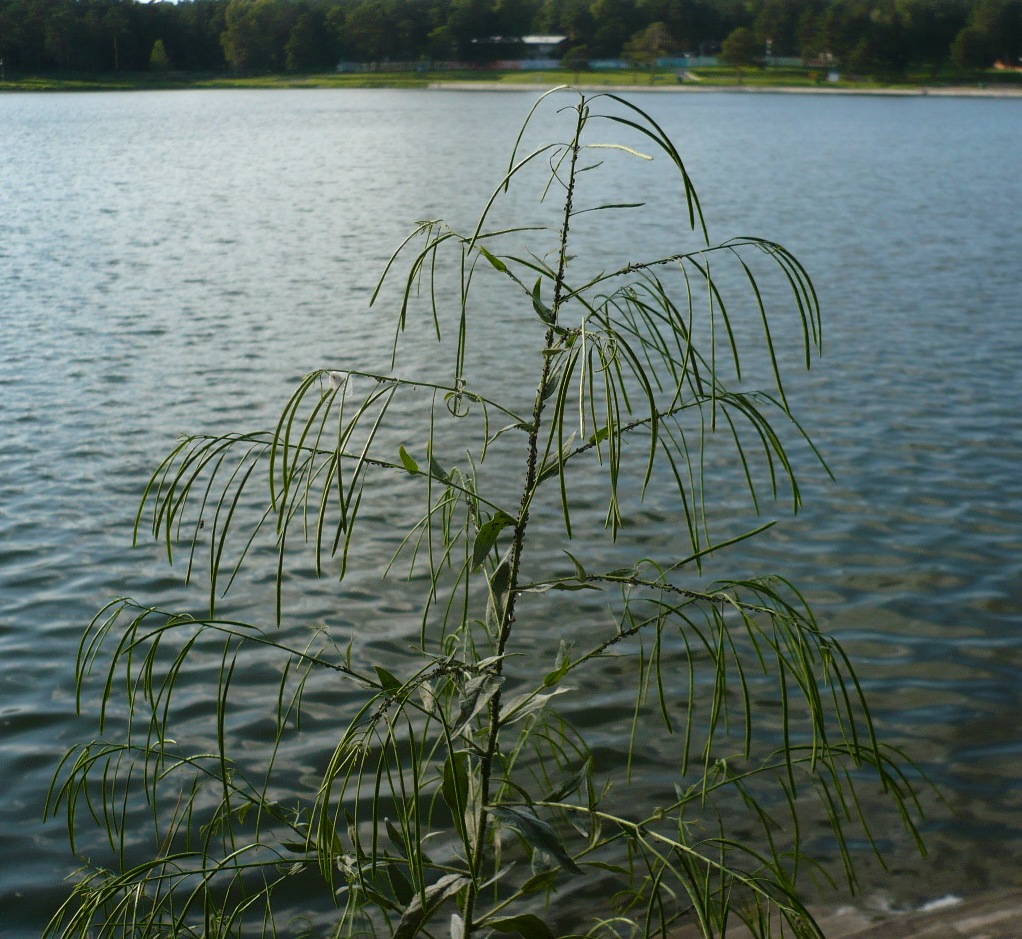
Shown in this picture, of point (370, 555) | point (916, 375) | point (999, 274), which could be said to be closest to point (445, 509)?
point (370, 555)

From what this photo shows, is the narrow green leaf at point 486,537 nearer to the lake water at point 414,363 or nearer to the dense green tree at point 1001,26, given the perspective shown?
the lake water at point 414,363

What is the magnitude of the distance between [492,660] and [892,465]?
22.0ft

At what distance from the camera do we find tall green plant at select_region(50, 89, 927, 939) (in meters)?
1.53

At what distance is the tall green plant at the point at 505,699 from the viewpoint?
1531 millimetres

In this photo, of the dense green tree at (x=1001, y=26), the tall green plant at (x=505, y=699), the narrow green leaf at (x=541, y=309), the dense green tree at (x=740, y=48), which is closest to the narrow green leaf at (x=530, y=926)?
the tall green plant at (x=505, y=699)

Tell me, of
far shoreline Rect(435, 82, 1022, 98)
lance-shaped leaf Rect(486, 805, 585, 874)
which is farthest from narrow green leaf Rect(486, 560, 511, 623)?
far shoreline Rect(435, 82, 1022, 98)

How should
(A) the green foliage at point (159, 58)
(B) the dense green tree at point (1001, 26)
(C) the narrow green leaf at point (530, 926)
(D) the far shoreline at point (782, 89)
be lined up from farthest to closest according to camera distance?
(B) the dense green tree at point (1001, 26), (A) the green foliage at point (159, 58), (D) the far shoreline at point (782, 89), (C) the narrow green leaf at point (530, 926)

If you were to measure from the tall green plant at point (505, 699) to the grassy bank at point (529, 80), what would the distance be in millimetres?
87584

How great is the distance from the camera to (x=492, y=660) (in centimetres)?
159

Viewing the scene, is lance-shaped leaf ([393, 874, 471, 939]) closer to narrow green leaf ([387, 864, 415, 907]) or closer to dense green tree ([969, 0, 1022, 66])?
narrow green leaf ([387, 864, 415, 907])

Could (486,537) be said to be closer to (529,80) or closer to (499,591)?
(499,591)

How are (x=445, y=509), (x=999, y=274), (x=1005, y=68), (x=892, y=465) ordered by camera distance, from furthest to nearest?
(x=1005, y=68), (x=999, y=274), (x=892, y=465), (x=445, y=509)

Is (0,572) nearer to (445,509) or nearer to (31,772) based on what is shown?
(31,772)

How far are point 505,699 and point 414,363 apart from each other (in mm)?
6019
